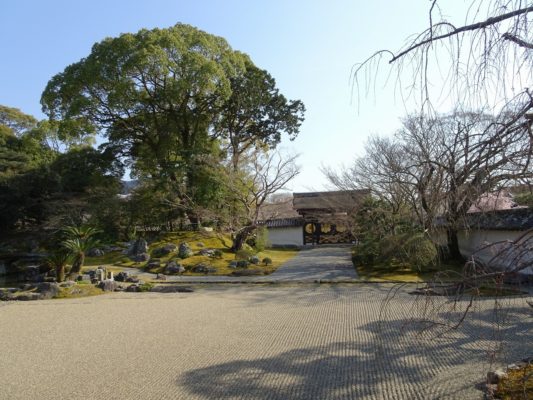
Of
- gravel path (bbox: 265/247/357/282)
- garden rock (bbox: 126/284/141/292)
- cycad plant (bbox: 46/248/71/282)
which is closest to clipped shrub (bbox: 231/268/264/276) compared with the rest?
gravel path (bbox: 265/247/357/282)

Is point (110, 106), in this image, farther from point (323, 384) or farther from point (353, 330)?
point (323, 384)

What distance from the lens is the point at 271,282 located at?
12.2 meters

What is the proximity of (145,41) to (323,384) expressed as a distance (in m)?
18.4

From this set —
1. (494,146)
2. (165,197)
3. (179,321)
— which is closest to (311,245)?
(165,197)

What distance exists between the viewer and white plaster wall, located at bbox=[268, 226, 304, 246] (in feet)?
93.1

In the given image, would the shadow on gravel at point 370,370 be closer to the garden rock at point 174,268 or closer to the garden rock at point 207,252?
the garden rock at point 174,268

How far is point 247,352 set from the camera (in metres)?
5.21

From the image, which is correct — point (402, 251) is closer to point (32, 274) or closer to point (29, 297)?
point (29, 297)

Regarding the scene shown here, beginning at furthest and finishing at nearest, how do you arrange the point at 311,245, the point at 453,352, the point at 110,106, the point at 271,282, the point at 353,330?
the point at 311,245, the point at 110,106, the point at 271,282, the point at 353,330, the point at 453,352

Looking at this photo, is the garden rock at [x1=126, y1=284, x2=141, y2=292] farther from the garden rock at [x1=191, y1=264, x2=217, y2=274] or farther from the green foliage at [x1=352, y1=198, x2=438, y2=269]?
the green foliage at [x1=352, y1=198, x2=438, y2=269]

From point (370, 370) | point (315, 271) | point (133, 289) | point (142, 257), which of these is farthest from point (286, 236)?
point (370, 370)

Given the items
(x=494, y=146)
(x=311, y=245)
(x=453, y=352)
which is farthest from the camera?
(x=311, y=245)

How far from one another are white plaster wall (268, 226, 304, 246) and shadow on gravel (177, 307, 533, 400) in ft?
74.3

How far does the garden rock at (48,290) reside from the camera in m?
9.87
